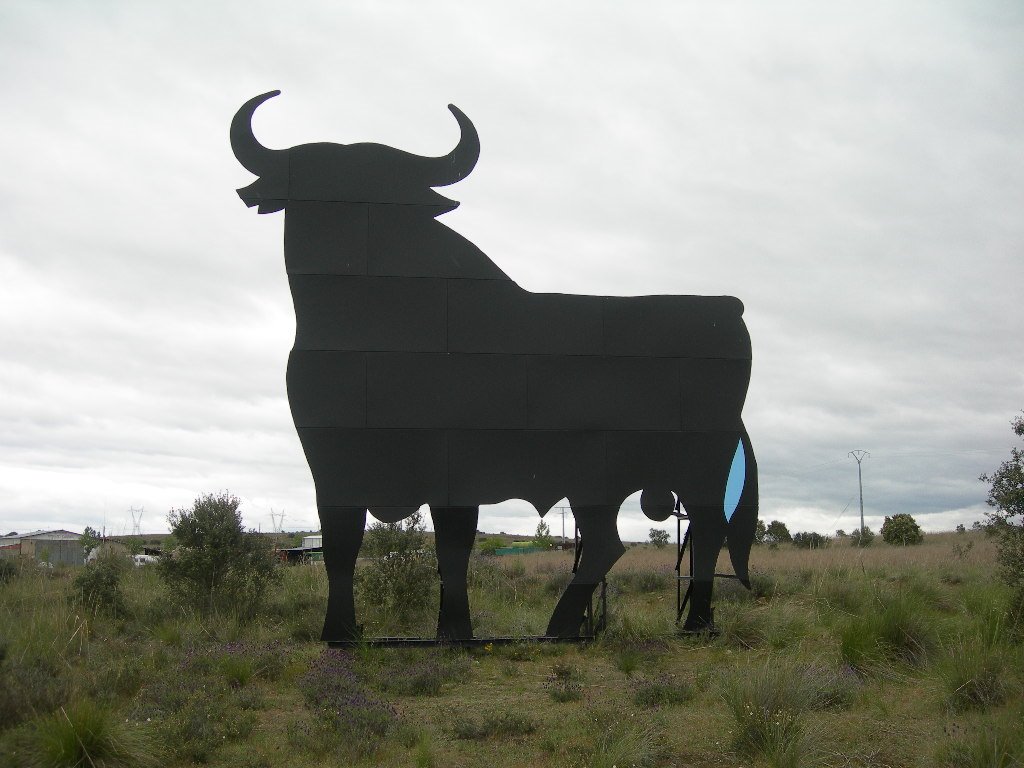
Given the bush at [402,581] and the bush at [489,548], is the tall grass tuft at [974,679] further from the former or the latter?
the bush at [489,548]

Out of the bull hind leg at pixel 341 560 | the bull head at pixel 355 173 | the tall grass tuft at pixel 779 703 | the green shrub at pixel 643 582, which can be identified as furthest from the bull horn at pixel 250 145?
the green shrub at pixel 643 582

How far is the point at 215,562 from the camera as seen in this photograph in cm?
952


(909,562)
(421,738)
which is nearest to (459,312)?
(421,738)

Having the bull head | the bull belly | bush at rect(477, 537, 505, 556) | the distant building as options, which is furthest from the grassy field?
the distant building

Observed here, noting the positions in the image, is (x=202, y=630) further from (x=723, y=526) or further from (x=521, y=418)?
(x=723, y=526)

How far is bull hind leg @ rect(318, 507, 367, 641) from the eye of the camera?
7711mm

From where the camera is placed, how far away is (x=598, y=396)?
8203 mm

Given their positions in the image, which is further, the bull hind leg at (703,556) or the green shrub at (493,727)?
the bull hind leg at (703,556)

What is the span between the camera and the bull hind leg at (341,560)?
7.71m

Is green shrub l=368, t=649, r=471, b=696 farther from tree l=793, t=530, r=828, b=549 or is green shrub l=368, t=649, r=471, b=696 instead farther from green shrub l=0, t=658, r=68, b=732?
tree l=793, t=530, r=828, b=549

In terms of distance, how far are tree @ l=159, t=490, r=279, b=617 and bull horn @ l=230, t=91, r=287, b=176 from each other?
3863 millimetres

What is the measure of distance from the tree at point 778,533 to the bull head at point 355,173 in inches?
806

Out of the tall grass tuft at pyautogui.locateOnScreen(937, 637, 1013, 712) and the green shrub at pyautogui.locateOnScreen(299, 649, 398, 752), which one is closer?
the green shrub at pyautogui.locateOnScreen(299, 649, 398, 752)

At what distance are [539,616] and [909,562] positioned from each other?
25.7ft
